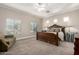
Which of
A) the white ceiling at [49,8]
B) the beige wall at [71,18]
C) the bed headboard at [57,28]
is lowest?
the bed headboard at [57,28]

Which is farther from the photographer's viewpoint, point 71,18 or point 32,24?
point 32,24

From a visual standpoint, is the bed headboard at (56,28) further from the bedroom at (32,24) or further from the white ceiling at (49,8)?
the white ceiling at (49,8)

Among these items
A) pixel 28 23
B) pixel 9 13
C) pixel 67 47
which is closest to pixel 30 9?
pixel 28 23

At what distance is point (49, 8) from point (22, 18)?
0.85 metres

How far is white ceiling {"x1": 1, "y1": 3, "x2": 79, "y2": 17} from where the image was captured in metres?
2.14

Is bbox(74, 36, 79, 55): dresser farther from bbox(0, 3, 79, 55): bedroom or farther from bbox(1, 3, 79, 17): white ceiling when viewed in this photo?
bbox(1, 3, 79, 17): white ceiling

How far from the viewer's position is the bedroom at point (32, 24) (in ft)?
6.95

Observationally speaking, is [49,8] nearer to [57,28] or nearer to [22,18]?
[57,28]

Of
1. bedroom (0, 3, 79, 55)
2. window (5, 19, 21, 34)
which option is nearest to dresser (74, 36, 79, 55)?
bedroom (0, 3, 79, 55)

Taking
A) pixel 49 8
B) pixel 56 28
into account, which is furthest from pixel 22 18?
pixel 56 28

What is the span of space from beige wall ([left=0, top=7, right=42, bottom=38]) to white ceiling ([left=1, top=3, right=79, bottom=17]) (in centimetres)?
14

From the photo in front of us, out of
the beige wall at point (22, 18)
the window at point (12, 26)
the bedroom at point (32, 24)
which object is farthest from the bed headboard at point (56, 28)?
the window at point (12, 26)

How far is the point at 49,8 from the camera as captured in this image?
2.35m

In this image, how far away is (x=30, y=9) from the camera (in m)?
2.38
